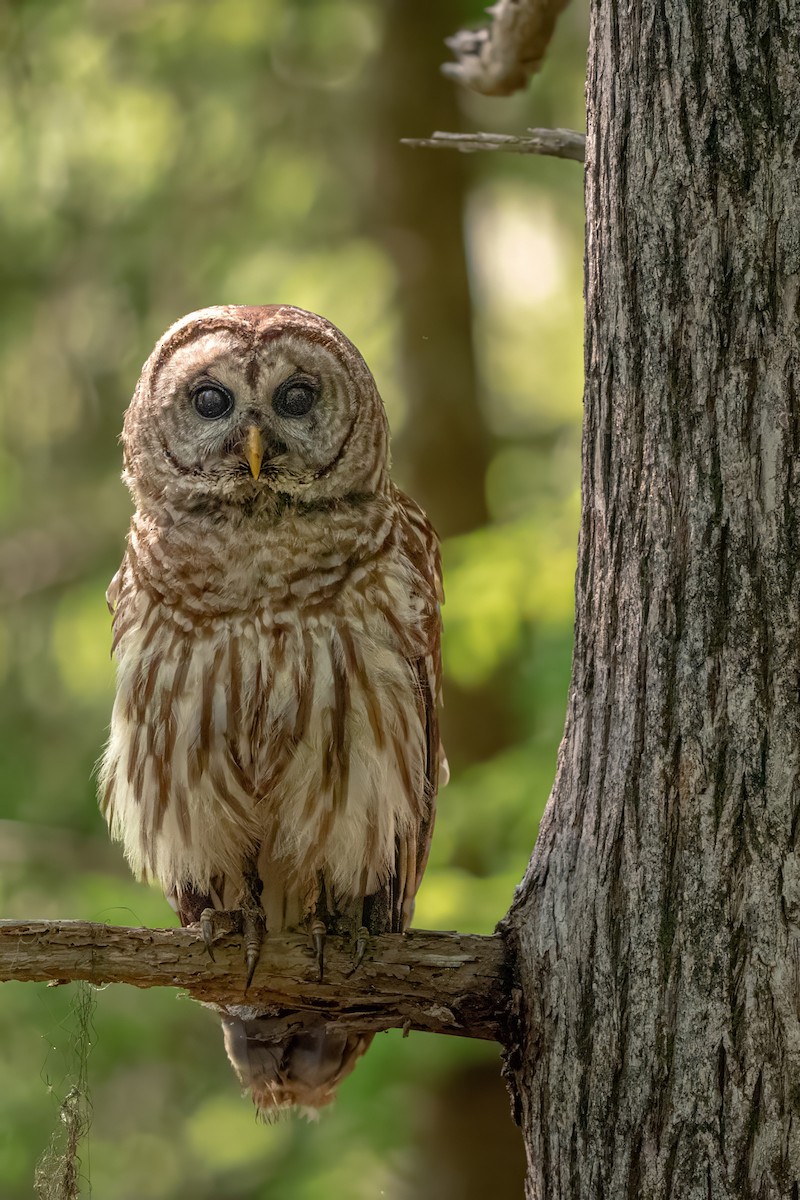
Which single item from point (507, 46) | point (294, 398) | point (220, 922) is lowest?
point (220, 922)

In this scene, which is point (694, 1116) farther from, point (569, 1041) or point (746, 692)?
point (746, 692)


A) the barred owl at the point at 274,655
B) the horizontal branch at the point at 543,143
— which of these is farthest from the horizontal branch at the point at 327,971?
the horizontal branch at the point at 543,143

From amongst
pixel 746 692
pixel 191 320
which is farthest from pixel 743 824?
pixel 191 320

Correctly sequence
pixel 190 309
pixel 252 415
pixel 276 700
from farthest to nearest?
pixel 190 309, pixel 252 415, pixel 276 700

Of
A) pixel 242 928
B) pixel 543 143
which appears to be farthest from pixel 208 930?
pixel 543 143

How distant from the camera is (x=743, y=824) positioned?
8.16ft

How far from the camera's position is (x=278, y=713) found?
3600mm

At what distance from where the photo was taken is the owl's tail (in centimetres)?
391

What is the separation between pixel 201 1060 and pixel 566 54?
6146mm

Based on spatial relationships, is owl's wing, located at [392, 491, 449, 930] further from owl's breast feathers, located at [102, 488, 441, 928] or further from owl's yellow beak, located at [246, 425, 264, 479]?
owl's yellow beak, located at [246, 425, 264, 479]

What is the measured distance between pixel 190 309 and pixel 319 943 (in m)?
5.96

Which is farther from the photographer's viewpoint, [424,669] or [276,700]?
[424,669]

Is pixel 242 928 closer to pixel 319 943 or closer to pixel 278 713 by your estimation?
pixel 319 943

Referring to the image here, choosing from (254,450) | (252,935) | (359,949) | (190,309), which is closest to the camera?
(359,949)
